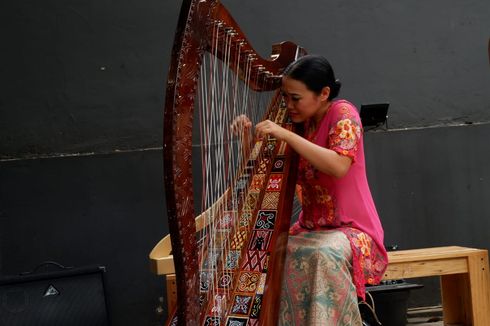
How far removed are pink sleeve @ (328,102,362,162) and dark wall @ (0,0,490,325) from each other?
5.45ft

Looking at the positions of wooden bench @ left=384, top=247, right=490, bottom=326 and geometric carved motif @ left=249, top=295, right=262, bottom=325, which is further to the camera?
wooden bench @ left=384, top=247, right=490, bottom=326

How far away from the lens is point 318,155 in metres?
2.07

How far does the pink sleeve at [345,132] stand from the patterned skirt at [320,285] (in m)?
0.28

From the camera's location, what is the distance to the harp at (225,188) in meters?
1.36

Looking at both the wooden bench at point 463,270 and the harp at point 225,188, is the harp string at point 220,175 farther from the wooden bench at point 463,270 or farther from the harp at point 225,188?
the wooden bench at point 463,270

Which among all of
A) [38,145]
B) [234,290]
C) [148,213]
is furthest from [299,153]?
[38,145]

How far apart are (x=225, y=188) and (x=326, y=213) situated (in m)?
0.36

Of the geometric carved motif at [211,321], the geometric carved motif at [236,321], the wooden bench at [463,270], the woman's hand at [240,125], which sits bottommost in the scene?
the wooden bench at [463,270]

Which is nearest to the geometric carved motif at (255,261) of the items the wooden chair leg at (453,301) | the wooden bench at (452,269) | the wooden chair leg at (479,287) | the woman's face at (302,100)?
the woman's face at (302,100)

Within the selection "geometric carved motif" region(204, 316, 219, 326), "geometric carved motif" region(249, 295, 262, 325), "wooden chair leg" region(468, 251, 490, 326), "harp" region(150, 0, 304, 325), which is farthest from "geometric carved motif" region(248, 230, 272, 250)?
"wooden chair leg" region(468, 251, 490, 326)

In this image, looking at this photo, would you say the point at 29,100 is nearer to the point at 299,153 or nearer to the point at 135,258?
the point at 135,258

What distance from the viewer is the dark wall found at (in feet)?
11.8

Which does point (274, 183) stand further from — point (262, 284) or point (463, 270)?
point (463, 270)

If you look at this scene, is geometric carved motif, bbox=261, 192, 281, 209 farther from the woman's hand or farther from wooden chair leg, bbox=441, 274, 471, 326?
wooden chair leg, bbox=441, 274, 471, 326
